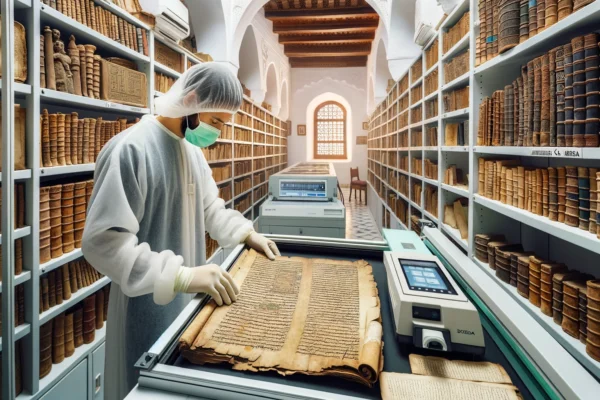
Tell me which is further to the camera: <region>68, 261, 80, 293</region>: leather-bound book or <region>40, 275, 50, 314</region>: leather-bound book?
<region>68, 261, 80, 293</region>: leather-bound book

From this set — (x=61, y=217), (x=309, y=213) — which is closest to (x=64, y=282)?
(x=61, y=217)

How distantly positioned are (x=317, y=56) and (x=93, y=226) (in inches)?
500

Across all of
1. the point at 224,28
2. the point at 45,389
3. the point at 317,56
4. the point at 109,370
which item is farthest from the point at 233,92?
the point at 317,56

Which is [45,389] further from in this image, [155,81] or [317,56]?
[317,56]

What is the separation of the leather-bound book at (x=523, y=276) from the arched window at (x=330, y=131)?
40.7ft

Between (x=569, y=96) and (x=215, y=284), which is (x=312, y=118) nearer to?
(x=569, y=96)

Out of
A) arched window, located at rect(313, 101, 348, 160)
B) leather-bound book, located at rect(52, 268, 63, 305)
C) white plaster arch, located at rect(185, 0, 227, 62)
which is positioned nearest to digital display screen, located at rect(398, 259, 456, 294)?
leather-bound book, located at rect(52, 268, 63, 305)

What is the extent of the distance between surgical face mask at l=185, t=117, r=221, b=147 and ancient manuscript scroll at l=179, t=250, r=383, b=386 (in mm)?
735

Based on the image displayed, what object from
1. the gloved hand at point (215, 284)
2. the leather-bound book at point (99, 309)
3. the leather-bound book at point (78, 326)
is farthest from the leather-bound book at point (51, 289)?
the gloved hand at point (215, 284)

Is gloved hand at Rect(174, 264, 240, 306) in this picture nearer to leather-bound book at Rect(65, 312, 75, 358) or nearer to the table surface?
the table surface

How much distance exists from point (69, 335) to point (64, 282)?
344 mm

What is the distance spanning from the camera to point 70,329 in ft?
7.32

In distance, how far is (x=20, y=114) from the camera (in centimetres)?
186

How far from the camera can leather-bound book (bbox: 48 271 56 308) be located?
210cm
